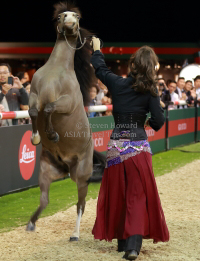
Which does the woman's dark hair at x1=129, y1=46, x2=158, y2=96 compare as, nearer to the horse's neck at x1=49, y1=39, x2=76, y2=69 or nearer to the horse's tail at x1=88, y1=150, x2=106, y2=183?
the horse's neck at x1=49, y1=39, x2=76, y2=69

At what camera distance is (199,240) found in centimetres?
426

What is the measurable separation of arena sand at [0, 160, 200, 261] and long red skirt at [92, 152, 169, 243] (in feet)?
0.79

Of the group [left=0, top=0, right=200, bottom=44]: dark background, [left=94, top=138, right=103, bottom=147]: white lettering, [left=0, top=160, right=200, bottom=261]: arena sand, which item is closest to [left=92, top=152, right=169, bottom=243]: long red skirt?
[left=0, top=160, right=200, bottom=261]: arena sand

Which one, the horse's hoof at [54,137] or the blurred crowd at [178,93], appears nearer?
the horse's hoof at [54,137]

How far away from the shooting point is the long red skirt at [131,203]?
3.63 m

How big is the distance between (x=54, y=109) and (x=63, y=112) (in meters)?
0.19

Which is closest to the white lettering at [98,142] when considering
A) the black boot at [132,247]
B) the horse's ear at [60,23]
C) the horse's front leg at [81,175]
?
the horse's front leg at [81,175]

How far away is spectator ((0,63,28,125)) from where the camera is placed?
6.49m

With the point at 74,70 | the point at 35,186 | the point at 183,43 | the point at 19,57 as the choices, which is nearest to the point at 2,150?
the point at 35,186

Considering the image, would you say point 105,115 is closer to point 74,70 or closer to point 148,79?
point 74,70

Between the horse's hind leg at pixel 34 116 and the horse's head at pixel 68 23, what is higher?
the horse's head at pixel 68 23

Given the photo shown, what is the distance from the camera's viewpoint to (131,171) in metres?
3.67

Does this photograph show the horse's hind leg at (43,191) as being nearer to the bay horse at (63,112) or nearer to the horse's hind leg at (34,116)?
the bay horse at (63,112)

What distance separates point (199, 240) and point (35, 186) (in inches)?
139
